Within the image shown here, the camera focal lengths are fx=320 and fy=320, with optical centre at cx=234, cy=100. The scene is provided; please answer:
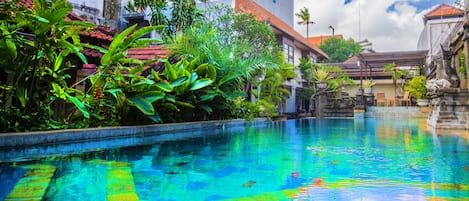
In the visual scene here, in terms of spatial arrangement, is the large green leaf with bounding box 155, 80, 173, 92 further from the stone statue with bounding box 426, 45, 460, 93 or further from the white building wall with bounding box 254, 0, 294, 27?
the white building wall with bounding box 254, 0, 294, 27

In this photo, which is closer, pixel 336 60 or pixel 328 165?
pixel 328 165

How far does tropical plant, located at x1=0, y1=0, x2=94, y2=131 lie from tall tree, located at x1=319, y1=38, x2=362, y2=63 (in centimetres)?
3873

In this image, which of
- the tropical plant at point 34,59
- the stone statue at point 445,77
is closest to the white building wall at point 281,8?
Result: the stone statue at point 445,77

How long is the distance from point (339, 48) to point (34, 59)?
132 feet

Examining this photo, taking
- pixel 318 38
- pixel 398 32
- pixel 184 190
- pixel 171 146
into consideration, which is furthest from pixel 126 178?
pixel 318 38

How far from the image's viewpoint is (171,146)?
5488 mm

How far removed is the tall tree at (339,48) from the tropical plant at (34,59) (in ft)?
127

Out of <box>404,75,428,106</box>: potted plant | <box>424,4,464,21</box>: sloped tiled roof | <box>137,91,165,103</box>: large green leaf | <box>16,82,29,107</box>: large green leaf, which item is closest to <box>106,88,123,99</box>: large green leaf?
<box>137,91,165,103</box>: large green leaf

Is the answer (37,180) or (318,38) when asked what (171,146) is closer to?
(37,180)

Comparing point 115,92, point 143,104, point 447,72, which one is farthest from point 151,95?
point 447,72

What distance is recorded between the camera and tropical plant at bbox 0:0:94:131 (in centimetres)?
441

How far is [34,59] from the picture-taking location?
189 inches

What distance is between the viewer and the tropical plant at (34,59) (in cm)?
441

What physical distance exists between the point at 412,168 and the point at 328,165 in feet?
2.88
